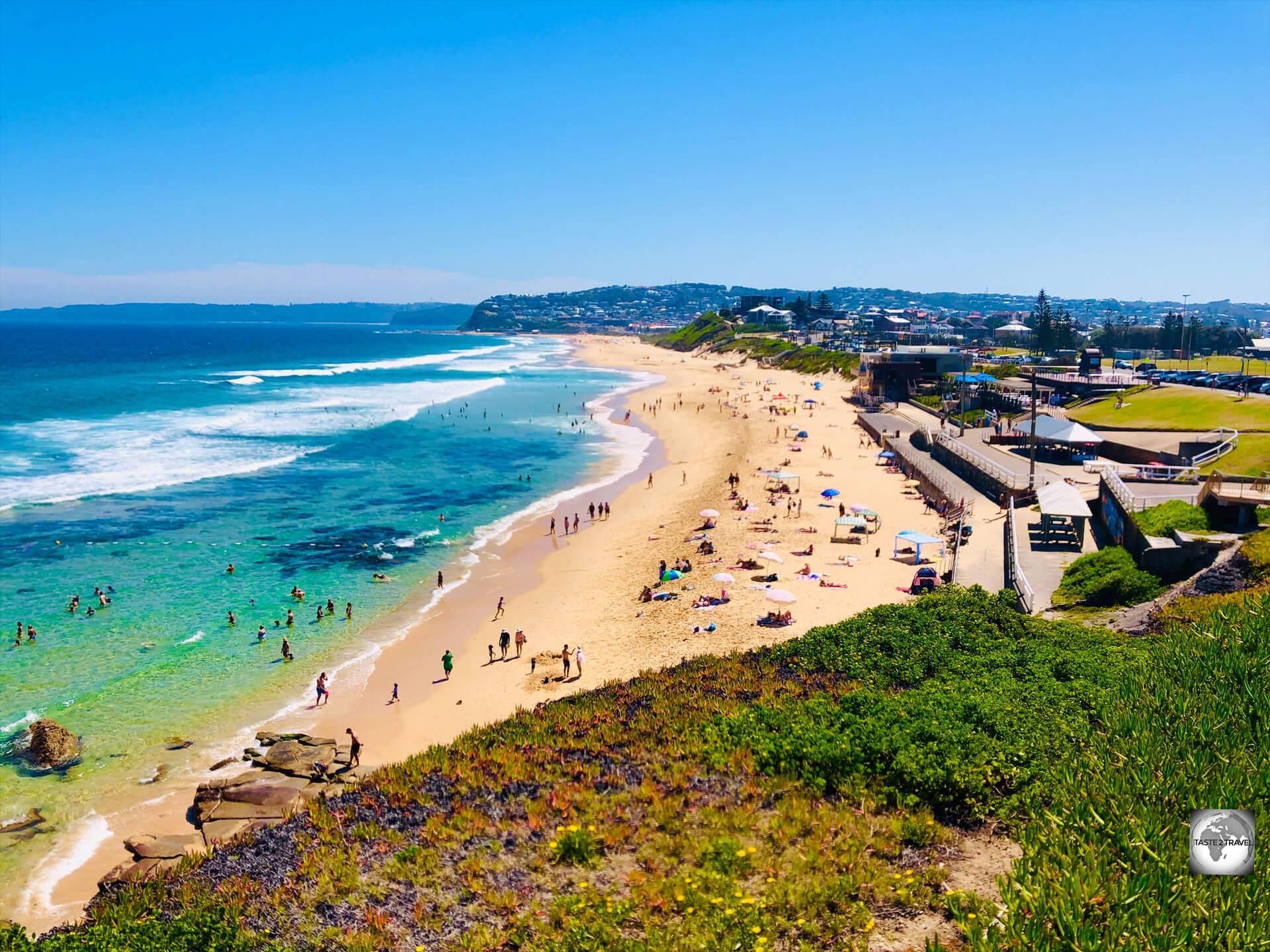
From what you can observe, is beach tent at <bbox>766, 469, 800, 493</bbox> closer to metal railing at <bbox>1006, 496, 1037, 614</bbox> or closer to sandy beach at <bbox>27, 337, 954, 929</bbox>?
sandy beach at <bbox>27, 337, 954, 929</bbox>

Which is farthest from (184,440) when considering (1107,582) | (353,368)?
(353,368)

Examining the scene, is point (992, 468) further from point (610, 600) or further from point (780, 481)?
point (610, 600)

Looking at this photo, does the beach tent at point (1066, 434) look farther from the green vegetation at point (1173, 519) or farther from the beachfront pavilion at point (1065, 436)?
the green vegetation at point (1173, 519)

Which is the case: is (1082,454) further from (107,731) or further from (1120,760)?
(107,731)

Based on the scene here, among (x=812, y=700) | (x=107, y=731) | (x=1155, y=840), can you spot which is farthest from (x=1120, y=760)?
(x=107, y=731)

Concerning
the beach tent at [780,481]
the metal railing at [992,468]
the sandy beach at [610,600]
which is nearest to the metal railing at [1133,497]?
the metal railing at [992,468]
